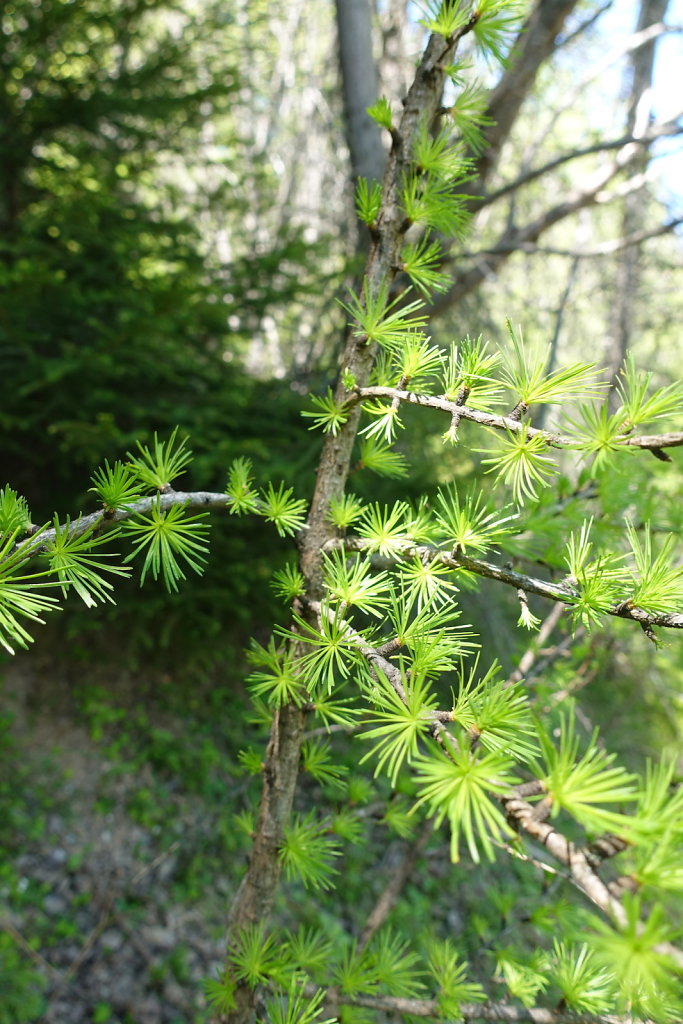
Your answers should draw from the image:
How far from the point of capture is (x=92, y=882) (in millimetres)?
2816

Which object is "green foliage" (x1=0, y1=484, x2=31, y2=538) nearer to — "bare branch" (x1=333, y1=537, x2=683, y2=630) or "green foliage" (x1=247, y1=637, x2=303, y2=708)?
"green foliage" (x1=247, y1=637, x2=303, y2=708)

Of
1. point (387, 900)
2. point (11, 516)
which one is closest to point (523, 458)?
point (11, 516)

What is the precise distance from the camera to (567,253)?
3010 millimetres

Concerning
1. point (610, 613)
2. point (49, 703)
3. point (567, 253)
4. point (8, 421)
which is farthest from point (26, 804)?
point (567, 253)

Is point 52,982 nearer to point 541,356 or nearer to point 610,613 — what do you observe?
point 610,613

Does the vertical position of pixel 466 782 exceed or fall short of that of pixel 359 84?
it falls short

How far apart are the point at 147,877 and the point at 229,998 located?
2.18m

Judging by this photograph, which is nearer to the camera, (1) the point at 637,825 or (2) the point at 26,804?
(1) the point at 637,825

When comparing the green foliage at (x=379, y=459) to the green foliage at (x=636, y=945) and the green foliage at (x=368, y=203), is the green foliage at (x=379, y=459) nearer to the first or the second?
the green foliage at (x=368, y=203)

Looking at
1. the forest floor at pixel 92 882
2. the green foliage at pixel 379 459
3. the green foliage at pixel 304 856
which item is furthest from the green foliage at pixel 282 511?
the forest floor at pixel 92 882

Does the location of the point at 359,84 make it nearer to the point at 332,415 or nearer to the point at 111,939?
the point at 332,415

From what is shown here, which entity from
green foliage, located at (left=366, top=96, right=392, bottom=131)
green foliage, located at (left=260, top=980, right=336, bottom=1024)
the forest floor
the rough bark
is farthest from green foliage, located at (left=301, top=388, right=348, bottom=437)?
the forest floor

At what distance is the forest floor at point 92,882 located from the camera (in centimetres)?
244

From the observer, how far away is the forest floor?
2.44m
